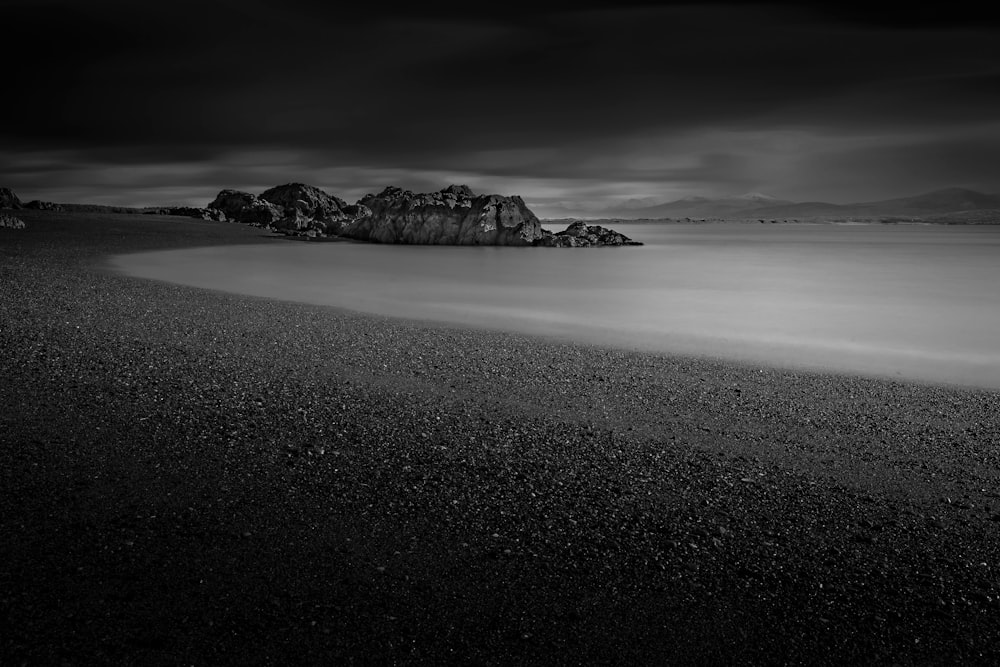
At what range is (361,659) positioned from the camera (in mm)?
3037

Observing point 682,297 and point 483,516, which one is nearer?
point 483,516

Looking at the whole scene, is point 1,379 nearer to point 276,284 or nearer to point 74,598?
point 74,598

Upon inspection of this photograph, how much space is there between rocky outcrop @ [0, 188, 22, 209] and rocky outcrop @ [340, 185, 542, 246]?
32.7 metres

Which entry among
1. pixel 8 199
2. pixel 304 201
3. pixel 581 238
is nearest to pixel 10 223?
pixel 8 199

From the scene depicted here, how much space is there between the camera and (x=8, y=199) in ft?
186

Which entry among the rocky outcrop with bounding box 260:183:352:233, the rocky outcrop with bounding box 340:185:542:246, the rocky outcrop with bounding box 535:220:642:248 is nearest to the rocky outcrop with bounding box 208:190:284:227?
the rocky outcrop with bounding box 260:183:352:233

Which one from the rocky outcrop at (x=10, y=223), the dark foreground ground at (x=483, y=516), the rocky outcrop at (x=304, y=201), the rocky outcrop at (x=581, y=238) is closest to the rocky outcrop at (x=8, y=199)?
the rocky outcrop at (x=304, y=201)

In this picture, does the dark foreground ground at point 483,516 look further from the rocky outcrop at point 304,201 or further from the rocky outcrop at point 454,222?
the rocky outcrop at point 304,201

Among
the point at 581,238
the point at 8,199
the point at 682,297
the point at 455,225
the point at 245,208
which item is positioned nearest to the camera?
the point at 682,297

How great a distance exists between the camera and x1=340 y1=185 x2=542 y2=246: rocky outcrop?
43562 mm

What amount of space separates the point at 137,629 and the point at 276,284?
17.3 metres

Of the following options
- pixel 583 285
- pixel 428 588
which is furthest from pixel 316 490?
pixel 583 285

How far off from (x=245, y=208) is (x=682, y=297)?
60.4m

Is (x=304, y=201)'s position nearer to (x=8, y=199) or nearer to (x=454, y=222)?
(x=8, y=199)
